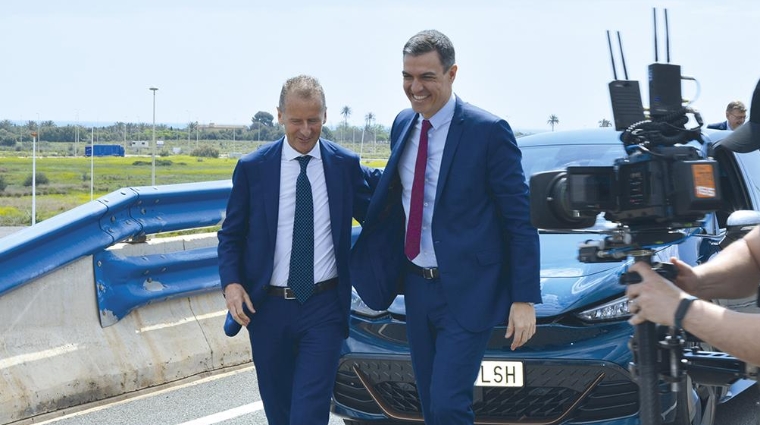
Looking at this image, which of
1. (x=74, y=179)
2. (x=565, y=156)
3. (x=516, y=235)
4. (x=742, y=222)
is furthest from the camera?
(x=74, y=179)

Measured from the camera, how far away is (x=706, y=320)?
10.1 feet

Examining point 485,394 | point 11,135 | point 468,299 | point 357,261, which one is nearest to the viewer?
point 468,299

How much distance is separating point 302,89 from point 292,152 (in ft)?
1.04

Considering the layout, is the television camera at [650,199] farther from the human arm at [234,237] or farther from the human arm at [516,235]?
the human arm at [234,237]

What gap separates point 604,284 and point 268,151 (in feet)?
5.73

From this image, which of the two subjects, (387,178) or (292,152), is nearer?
(387,178)

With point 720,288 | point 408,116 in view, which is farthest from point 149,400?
point 720,288

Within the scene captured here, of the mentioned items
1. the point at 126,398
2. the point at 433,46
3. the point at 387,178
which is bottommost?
the point at 126,398

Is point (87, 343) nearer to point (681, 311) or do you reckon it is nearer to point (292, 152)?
point (292, 152)

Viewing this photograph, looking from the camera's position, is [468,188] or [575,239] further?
[575,239]

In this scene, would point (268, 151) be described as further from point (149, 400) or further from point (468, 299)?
point (149, 400)

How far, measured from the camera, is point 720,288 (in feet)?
11.7

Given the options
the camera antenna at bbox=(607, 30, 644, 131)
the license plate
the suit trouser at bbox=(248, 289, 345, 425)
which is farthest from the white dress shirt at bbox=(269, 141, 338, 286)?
the camera antenna at bbox=(607, 30, 644, 131)

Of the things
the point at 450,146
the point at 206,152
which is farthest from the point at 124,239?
the point at 206,152
